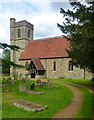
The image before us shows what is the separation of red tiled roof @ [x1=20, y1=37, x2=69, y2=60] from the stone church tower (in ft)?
5.66

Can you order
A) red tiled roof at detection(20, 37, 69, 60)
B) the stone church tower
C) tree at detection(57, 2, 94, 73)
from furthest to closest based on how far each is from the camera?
the stone church tower
red tiled roof at detection(20, 37, 69, 60)
tree at detection(57, 2, 94, 73)

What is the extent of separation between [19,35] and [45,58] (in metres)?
12.1

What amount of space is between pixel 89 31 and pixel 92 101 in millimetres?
5725

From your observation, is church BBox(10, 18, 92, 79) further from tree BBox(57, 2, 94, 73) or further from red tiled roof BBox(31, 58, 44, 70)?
tree BBox(57, 2, 94, 73)

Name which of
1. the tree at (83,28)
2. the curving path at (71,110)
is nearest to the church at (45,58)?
the tree at (83,28)

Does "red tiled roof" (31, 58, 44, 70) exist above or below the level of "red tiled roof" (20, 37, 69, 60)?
below

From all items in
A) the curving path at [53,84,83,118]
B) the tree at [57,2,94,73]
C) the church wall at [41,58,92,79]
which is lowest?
the curving path at [53,84,83,118]

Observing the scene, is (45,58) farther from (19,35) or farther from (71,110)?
(71,110)

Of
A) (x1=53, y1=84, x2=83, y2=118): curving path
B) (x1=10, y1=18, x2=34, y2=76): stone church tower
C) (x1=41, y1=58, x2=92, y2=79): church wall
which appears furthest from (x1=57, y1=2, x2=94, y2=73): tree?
(x1=10, y1=18, x2=34, y2=76): stone church tower

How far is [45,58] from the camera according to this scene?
41938mm

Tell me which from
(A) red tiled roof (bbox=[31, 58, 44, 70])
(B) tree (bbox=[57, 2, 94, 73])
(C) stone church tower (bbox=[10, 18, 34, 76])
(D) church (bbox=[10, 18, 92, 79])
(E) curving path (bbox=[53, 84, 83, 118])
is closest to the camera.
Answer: (E) curving path (bbox=[53, 84, 83, 118])

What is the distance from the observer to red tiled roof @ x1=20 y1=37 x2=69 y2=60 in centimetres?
4078

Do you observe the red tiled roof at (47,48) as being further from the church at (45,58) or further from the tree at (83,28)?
the tree at (83,28)

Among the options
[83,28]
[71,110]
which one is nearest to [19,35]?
[83,28]
